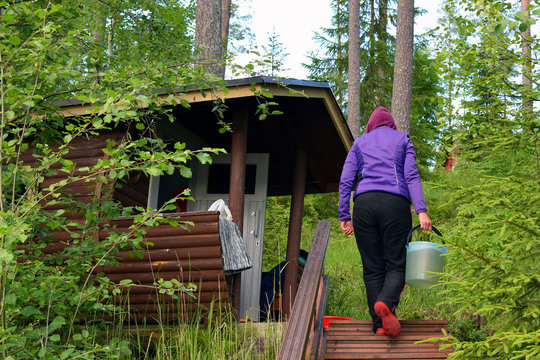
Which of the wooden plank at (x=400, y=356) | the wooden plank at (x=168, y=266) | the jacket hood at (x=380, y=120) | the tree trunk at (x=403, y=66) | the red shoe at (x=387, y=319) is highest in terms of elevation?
the tree trunk at (x=403, y=66)

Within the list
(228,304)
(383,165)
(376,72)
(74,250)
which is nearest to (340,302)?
(228,304)

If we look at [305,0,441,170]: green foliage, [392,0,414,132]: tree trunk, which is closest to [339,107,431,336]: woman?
[392,0,414,132]: tree trunk

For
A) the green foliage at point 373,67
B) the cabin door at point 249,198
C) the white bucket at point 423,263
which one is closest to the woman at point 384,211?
the white bucket at point 423,263

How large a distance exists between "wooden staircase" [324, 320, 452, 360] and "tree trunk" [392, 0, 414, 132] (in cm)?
928

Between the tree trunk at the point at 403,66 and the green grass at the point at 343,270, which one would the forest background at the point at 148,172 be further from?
the tree trunk at the point at 403,66

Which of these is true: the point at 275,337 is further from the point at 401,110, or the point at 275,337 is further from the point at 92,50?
the point at 401,110

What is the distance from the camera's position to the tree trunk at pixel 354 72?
16.3 m

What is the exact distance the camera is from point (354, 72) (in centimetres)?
1680

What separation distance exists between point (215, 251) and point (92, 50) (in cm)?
226

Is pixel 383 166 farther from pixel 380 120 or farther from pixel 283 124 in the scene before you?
pixel 283 124

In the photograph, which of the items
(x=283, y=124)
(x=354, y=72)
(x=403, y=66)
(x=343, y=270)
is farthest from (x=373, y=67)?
(x=283, y=124)

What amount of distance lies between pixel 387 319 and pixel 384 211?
2.88ft

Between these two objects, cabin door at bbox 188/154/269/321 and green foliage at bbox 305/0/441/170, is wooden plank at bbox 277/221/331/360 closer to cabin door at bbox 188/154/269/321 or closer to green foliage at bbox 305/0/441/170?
cabin door at bbox 188/154/269/321

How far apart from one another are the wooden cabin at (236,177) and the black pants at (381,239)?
2.54 feet
